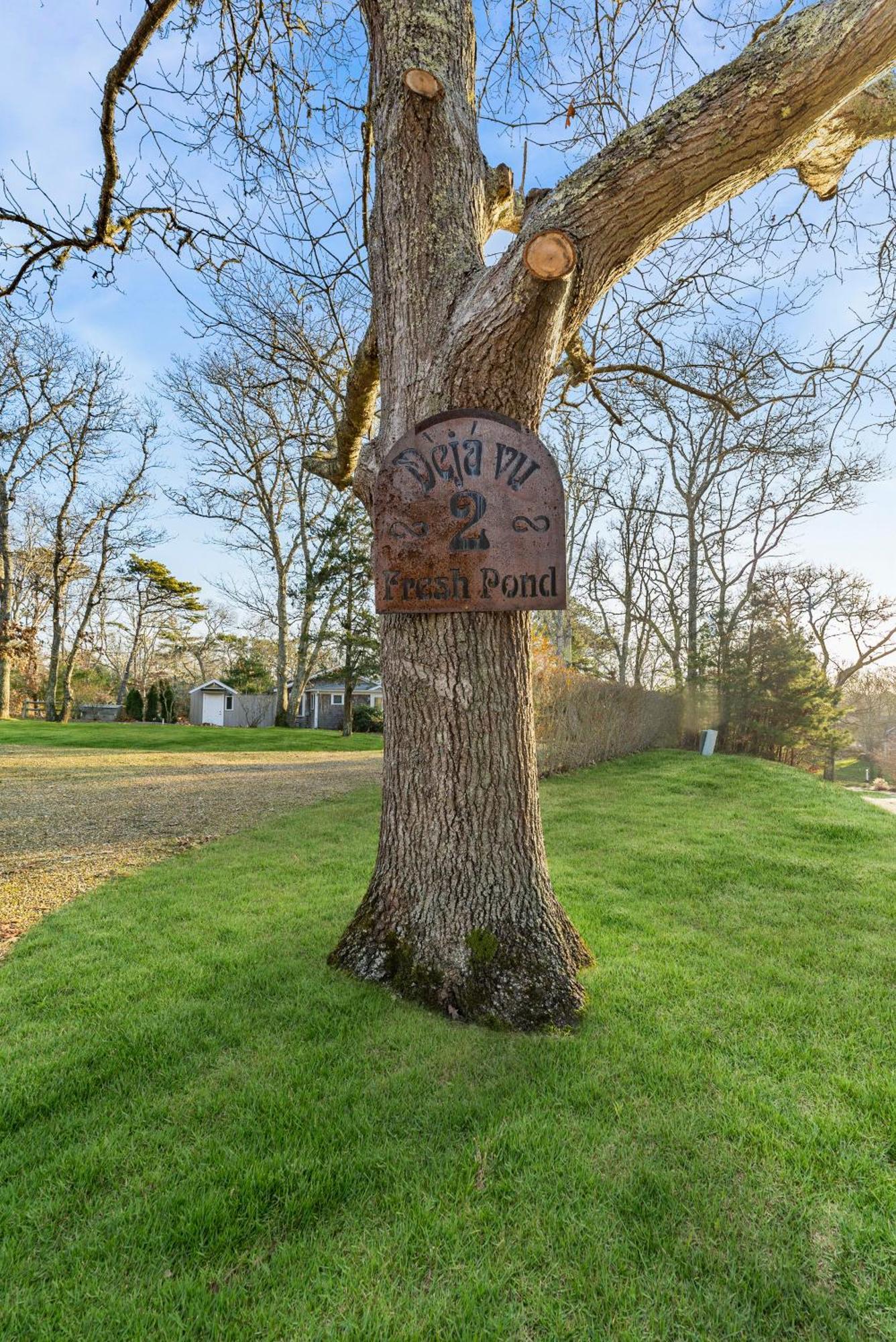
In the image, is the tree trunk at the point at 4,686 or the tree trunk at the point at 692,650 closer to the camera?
the tree trunk at the point at 692,650

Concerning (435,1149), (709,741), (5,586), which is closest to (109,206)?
(435,1149)

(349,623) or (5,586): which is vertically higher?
(5,586)

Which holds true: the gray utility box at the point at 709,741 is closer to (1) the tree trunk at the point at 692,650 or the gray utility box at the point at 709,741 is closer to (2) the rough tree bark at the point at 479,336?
(1) the tree trunk at the point at 692,650

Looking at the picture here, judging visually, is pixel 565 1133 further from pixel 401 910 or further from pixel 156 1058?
pixel 156 1058

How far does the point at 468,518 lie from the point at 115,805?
6.98m

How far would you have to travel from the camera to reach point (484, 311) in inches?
84.4

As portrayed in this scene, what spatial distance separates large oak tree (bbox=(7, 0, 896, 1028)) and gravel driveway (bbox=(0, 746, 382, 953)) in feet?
8.35

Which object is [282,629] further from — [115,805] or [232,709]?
[115,805]

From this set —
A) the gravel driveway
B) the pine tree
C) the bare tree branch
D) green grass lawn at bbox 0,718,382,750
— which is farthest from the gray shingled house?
the bare tree branch

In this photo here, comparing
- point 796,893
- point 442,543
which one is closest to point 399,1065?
point 442,543

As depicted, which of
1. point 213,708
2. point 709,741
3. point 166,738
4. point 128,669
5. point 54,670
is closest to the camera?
point 709,741

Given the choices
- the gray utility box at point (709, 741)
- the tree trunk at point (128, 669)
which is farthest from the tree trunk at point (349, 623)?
the tree trunk at point (128, 669)

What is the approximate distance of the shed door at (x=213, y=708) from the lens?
29875mm

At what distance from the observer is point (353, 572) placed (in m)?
19.4
